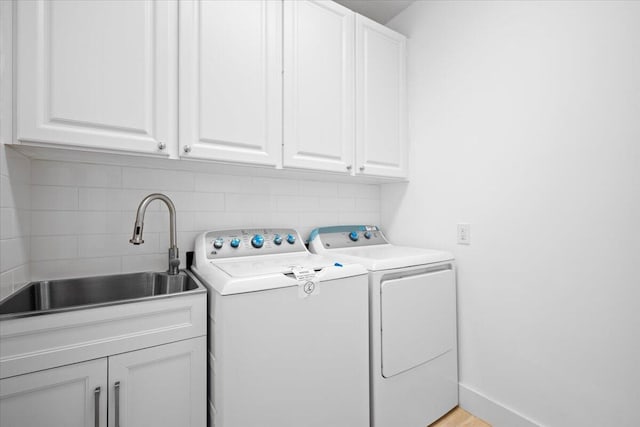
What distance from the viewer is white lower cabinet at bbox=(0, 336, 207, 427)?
2.92 ft

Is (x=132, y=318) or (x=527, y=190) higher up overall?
(x=527, y=190)

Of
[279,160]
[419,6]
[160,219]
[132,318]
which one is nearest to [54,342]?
[132,318]

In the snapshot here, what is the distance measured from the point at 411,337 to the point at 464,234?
0.70 metres

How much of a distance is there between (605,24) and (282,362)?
1.95 m

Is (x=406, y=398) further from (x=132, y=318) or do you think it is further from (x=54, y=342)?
(x=54, y=342)

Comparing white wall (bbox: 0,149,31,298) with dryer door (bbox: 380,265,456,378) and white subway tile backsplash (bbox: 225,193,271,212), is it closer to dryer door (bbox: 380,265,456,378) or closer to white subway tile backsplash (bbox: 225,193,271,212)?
white subway tile backsplash (bbox: 225,193,271,212)

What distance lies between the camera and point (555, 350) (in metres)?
1.38

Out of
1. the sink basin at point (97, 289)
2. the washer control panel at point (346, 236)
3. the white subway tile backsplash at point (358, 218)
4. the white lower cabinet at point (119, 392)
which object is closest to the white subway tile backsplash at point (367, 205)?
the white subway tile backsplash at point (358, 218)

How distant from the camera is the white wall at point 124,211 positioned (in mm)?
1311

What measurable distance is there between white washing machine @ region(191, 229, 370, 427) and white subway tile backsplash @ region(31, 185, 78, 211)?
61 centimetres

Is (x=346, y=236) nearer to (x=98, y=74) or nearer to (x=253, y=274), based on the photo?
(x=253, y=274)

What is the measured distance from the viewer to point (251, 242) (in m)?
1.65

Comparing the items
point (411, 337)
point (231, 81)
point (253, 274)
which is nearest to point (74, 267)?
point (253, 274)

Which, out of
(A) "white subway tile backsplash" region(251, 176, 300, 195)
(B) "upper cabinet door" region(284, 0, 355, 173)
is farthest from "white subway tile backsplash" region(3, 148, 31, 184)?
(B) "upper cabinet door" region(284, 0, 355, 173)
